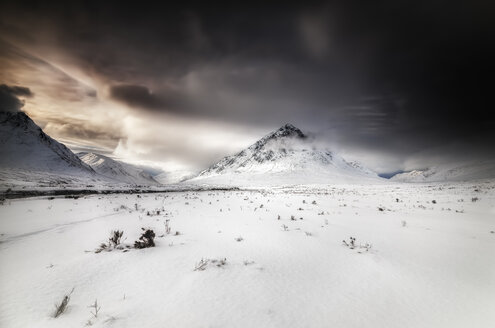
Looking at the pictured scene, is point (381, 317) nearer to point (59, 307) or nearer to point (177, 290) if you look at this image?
point (177, 290)

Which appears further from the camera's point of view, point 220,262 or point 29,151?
point 29,151

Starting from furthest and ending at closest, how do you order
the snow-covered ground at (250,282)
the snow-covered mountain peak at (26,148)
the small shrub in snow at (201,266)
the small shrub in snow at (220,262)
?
the snow-covered mountain peak at (26,148) < the small shrub in snow at (220,262) < the small shrub in snow at (201,266) < the snow-covered ground at (250,282)

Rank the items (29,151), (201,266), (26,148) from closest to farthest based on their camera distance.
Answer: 1. (201,266)
2. (29,151)
3. (26,148)

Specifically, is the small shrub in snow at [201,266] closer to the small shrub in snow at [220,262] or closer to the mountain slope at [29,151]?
the small shrub in snow at [220,262]

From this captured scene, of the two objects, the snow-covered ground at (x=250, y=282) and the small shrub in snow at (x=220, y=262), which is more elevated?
the small shrub in snow at (x=220, y=262)

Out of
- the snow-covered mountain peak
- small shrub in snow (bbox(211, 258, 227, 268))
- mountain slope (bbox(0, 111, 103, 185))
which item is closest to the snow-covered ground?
small shrub in snow (bbox(211, 258, 227, 268))

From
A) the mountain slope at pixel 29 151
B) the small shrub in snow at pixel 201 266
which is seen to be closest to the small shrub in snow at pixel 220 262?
the small shrub in snow at pixel 201 266

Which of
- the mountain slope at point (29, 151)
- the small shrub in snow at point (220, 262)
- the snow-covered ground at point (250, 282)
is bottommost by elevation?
the snow-covered ground at point (250, 282)

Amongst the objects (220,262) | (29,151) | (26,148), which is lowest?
(220,262)

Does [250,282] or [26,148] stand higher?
[26,148]

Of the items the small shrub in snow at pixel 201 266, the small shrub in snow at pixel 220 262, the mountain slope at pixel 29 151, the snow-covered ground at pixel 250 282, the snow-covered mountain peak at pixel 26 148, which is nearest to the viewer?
the snow-covered ground at pixel 250 282

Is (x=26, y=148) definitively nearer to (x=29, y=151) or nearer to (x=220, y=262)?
(x=29, y=151)

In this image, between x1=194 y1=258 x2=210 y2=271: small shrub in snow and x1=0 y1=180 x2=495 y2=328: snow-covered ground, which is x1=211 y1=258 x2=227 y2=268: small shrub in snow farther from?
x1=194 y1=258 x2=210 y2=271: small shrub in snow


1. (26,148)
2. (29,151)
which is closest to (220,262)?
(29,151)
